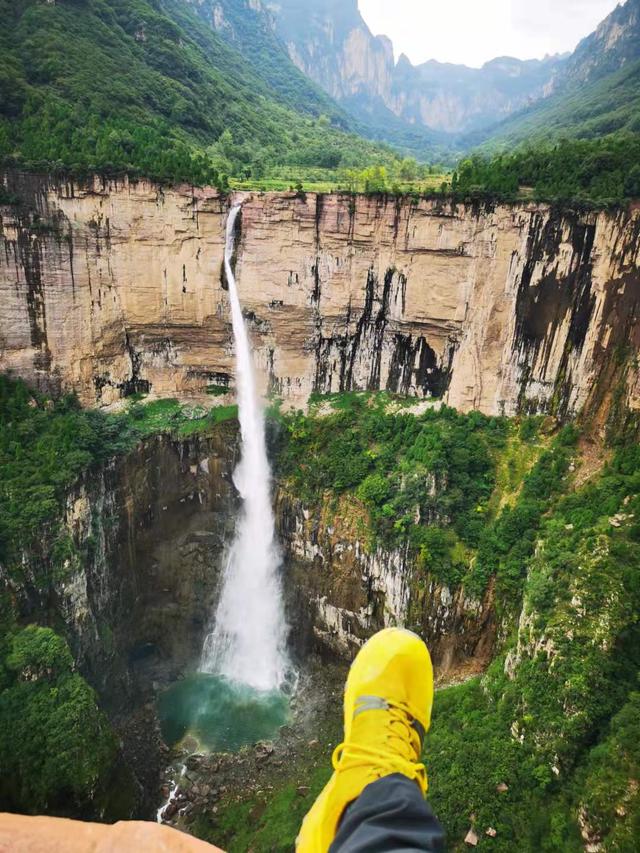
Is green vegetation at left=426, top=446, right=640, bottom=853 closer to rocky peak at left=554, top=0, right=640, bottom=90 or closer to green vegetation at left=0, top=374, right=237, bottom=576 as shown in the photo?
green vegetation at left=0, top=374, right=237, bottom=576

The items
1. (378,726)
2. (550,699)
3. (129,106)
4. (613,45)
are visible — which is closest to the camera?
(378,726)

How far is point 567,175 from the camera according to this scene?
644 inches

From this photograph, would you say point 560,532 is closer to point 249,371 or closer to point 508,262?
point 508,262

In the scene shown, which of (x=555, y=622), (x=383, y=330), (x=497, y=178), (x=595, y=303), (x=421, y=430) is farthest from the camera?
(x=383, y=330)

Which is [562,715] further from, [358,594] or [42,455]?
[42,455]

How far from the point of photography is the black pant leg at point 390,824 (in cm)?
241

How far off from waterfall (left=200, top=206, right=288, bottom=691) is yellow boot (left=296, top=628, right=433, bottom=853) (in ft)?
51.8

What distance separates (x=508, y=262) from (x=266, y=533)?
12.0m

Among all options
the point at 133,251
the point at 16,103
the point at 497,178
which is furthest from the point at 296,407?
the point at 16,103

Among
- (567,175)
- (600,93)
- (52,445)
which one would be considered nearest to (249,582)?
(52,445)

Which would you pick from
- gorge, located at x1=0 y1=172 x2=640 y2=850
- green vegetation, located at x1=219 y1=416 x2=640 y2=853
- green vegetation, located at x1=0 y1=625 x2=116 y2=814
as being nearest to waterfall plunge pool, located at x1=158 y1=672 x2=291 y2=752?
gorge, located at x1=0 y1=172 x2=640 y2=850

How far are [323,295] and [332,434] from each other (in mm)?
4945

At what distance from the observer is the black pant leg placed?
2.41 m

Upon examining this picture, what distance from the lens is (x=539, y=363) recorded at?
1736 cm
